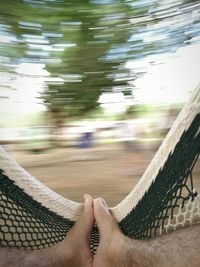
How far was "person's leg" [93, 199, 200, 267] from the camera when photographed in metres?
0.74

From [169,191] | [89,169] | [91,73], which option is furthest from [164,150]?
[91,73]

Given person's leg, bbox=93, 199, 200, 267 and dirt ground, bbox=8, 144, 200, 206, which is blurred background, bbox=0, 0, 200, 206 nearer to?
dirt ground, bbox=8, 144, 200, 206

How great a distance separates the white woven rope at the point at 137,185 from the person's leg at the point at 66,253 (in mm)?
55

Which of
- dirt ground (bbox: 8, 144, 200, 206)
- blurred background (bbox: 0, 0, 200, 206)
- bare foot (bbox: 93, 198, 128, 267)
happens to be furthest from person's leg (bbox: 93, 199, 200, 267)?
blurred background (bbox: 0, 0, 200, 206)

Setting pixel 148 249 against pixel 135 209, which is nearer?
pixel 148 249

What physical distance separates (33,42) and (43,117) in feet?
2.58

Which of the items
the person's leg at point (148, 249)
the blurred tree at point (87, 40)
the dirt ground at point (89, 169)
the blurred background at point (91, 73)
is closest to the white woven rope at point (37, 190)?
the person's leg at point (148, 249)

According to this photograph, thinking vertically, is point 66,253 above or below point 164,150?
below

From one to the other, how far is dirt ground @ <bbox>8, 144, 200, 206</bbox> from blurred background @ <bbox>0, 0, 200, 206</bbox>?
0.02 m

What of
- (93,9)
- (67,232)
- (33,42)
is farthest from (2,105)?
(67,232)

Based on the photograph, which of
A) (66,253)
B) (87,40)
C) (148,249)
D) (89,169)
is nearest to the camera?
(148,249)

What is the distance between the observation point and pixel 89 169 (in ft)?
11.1

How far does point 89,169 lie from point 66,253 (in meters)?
2.41

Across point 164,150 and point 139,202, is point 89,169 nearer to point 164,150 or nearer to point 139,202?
point 139,202
